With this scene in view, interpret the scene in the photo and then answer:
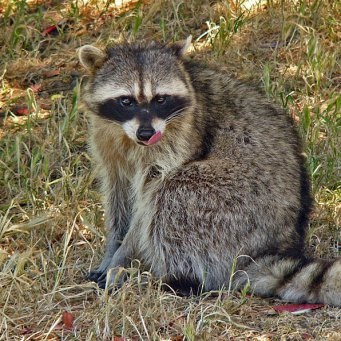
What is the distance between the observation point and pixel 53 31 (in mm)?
7367

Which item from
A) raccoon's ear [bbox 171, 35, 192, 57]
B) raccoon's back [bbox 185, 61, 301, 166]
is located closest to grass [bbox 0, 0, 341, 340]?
raccoon's back [bbox 185, 61, 301, 166]

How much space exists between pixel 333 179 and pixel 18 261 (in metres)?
2.02

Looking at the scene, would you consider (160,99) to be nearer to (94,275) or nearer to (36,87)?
(94,275)

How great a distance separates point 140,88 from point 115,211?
802 mm

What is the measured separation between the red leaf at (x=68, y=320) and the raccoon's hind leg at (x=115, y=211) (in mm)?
813

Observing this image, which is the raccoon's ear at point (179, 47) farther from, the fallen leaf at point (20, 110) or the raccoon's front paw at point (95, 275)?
the fallen leaf at point (20, 110)

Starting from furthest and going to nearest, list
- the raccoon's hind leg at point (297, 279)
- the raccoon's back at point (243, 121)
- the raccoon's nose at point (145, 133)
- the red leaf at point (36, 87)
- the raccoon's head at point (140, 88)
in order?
1. the red leaf at point (36, 87)
2. the raccoon's back at point (243, 121)
3. the raccoon's head at point (140, 88)
4. the raccoon's nose at point (145, 133)
5. the raccoon's hind leg at point (297, 279)

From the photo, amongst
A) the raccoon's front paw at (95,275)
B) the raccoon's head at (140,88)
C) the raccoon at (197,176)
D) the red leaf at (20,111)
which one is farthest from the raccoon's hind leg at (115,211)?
the red leaf at (20,111)

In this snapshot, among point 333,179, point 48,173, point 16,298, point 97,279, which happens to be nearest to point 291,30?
point 333,179

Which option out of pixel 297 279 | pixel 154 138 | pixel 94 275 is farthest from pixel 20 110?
pixel 297 279

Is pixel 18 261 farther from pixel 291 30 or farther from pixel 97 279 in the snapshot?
pixel 291 30

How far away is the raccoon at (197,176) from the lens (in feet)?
15.6

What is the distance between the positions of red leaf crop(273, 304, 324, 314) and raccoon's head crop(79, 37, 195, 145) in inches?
40.6

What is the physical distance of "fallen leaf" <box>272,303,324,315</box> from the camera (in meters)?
4.48
